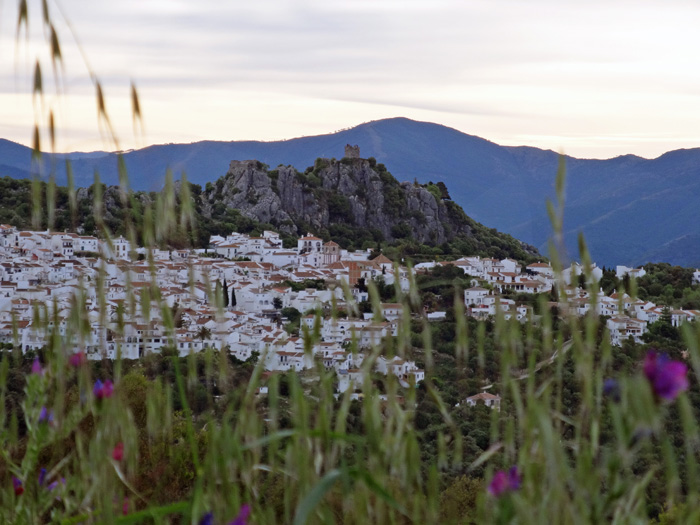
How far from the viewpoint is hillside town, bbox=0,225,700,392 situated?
147 centimetres

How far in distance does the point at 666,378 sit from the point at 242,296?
122ft

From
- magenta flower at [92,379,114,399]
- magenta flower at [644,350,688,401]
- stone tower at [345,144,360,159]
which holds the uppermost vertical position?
stone tower at [345,144,360,159]

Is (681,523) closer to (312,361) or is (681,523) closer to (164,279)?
(312,361)

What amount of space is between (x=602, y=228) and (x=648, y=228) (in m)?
13.1

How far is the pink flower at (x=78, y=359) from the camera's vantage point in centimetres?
136

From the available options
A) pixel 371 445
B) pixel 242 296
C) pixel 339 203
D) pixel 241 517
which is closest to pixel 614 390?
pixel 371 445

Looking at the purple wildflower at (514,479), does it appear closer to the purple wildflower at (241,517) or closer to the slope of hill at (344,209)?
the purple wildflower at (241,517)

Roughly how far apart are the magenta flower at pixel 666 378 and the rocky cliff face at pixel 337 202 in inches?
2462

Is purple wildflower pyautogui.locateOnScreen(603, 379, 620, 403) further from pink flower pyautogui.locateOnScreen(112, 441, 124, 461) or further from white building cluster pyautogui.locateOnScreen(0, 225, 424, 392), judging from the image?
pink flower pyautogui.locateOnScreen(112, 441, 124, 461)

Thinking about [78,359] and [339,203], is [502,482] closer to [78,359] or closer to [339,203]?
[78,359]

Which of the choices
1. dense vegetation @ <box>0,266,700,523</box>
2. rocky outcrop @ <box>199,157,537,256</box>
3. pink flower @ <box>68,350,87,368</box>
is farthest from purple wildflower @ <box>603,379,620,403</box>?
rocky outcrop @ <box>199,157,537,256</box>

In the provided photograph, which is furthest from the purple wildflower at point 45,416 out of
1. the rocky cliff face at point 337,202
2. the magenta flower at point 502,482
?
the rocky cliff face at point 337,202

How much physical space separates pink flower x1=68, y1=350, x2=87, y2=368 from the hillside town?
0.03 m

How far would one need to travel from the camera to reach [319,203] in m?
65.6
